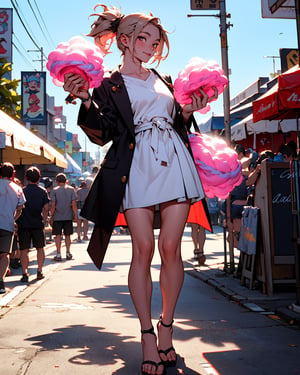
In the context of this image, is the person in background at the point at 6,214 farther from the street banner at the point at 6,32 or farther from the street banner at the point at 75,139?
the street banner at the point at 75,139

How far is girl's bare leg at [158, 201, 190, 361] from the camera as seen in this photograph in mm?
3336

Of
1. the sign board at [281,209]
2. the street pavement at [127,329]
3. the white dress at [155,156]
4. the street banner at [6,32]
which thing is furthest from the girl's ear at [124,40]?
the street banner at [6,32]

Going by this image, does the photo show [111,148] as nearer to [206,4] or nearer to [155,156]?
[155,156]

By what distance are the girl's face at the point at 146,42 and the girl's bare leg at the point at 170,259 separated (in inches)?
39.0

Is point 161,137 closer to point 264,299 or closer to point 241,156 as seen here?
point 264,299

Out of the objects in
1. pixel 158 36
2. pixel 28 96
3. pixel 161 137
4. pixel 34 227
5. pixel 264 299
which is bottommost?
pixel 264 299

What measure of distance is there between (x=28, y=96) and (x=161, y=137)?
22.7m

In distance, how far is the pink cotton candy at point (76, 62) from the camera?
3.10m

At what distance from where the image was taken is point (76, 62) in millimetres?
3086

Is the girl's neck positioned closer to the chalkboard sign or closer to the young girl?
the young girl

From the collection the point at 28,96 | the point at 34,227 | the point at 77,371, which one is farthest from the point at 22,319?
the point at 28,96

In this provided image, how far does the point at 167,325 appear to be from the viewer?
3334mm

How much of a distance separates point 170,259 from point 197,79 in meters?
1.17

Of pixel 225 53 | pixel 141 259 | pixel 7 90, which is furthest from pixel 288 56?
pixel 141 259
